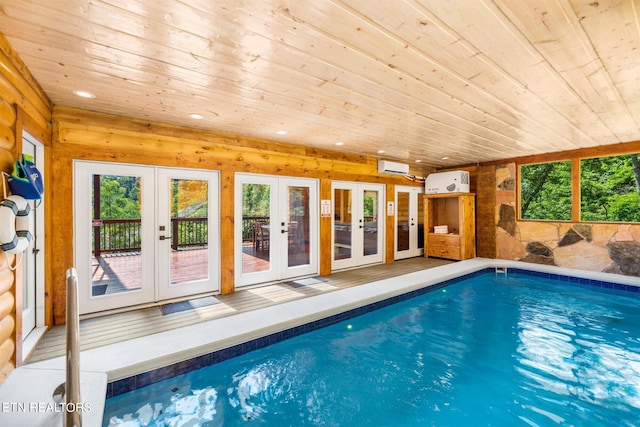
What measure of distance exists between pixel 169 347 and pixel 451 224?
715cm

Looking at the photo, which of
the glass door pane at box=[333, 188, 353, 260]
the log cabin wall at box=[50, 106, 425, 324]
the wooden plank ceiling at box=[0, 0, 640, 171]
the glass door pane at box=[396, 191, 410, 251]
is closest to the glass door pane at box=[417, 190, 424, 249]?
the glass door pane at box=[396, 191, 410, 251]

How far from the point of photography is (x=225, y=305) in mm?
3977

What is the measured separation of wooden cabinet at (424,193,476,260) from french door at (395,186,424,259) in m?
0.17

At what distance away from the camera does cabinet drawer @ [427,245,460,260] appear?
23.3 feet

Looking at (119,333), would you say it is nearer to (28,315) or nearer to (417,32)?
(28,315)

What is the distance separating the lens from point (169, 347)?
2.76 meters

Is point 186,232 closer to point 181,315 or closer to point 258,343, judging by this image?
point 181,315

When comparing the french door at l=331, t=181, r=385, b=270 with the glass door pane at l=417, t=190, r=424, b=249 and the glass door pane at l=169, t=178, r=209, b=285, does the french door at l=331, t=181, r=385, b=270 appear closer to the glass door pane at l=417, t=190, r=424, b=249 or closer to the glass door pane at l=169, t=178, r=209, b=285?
the glass door pane at l=417, t=190, r=424, b=249

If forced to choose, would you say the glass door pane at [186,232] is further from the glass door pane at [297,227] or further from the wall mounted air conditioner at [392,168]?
the wall mounted air conditioner at [392,168]

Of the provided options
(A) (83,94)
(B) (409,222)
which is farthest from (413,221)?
(A) (83,94)

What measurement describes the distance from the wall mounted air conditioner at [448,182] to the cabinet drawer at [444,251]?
1348mm

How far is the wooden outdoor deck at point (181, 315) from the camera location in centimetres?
293

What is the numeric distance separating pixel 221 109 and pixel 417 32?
2313mm

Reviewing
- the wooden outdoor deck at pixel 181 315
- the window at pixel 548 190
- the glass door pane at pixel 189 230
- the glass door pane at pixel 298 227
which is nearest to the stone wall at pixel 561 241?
the wooden outdoor deck at pixel 181 315
